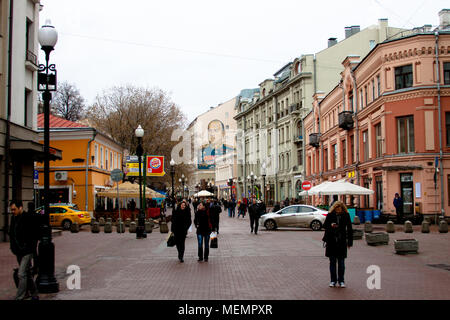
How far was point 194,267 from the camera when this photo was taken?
1320cm

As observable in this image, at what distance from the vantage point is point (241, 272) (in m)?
12.2

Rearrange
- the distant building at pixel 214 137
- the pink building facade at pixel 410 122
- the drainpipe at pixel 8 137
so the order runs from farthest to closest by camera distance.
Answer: the distant building at pixel 214 137
the pink building facade at pixel 410 122
the drainpipe at pixel 8 137

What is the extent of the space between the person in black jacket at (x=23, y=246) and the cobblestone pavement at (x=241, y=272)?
78 centimetres

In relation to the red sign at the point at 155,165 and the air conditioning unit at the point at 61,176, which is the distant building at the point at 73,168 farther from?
the red sign at the point at 155,165

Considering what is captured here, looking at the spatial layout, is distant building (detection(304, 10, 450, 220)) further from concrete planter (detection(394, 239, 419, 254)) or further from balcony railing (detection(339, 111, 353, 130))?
concrete planter (detection(394, 239, 419, 254))

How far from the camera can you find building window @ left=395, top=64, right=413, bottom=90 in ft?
103

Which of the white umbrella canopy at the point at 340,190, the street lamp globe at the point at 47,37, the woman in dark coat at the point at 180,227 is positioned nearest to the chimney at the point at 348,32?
the white umbrella canopy at the point at 340,190

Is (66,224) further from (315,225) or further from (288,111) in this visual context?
(288,111)

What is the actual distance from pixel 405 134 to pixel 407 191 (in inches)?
140

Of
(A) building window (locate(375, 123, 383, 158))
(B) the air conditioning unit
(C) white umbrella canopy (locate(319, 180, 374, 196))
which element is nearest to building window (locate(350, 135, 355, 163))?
(A) building window (locate(375, 123, 383, 158))

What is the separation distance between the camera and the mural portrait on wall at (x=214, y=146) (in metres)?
92.6

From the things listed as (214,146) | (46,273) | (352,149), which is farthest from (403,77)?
(214,146)

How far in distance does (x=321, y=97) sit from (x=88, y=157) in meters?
25.4
